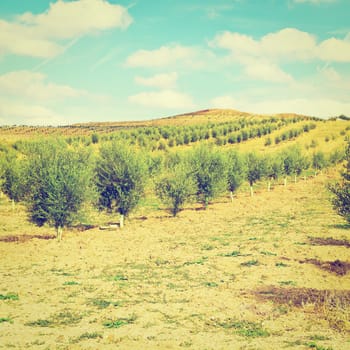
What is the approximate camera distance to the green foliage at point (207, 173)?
160ft

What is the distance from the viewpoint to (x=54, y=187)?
29.8 m

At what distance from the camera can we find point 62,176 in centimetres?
3005

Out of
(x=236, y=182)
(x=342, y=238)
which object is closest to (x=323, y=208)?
(x=236, y=182)

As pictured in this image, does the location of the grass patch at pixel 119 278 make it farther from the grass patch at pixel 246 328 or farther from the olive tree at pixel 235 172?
the olive tree at pixel 235 172

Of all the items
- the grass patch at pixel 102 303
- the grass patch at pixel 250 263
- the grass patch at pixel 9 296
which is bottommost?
the grass patch at pixel 102 303

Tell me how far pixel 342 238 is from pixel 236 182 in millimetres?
27923

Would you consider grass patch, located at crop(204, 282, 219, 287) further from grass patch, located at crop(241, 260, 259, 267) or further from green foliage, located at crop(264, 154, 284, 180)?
green foliage, located at crop(264, 154, 284, 180)

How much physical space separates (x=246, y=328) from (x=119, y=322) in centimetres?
489

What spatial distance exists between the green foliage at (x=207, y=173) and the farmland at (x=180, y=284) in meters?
7.21

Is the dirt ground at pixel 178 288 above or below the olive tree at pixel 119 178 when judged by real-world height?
below

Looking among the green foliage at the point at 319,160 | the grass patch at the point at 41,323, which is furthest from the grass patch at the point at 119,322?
the green foliage at the point at 319,160

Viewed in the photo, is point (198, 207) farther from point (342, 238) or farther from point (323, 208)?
point (342, 238)

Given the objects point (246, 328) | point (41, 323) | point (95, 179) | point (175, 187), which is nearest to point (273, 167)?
point (175, 187)

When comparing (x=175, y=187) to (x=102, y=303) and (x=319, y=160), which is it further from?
(x=319, y=160)
